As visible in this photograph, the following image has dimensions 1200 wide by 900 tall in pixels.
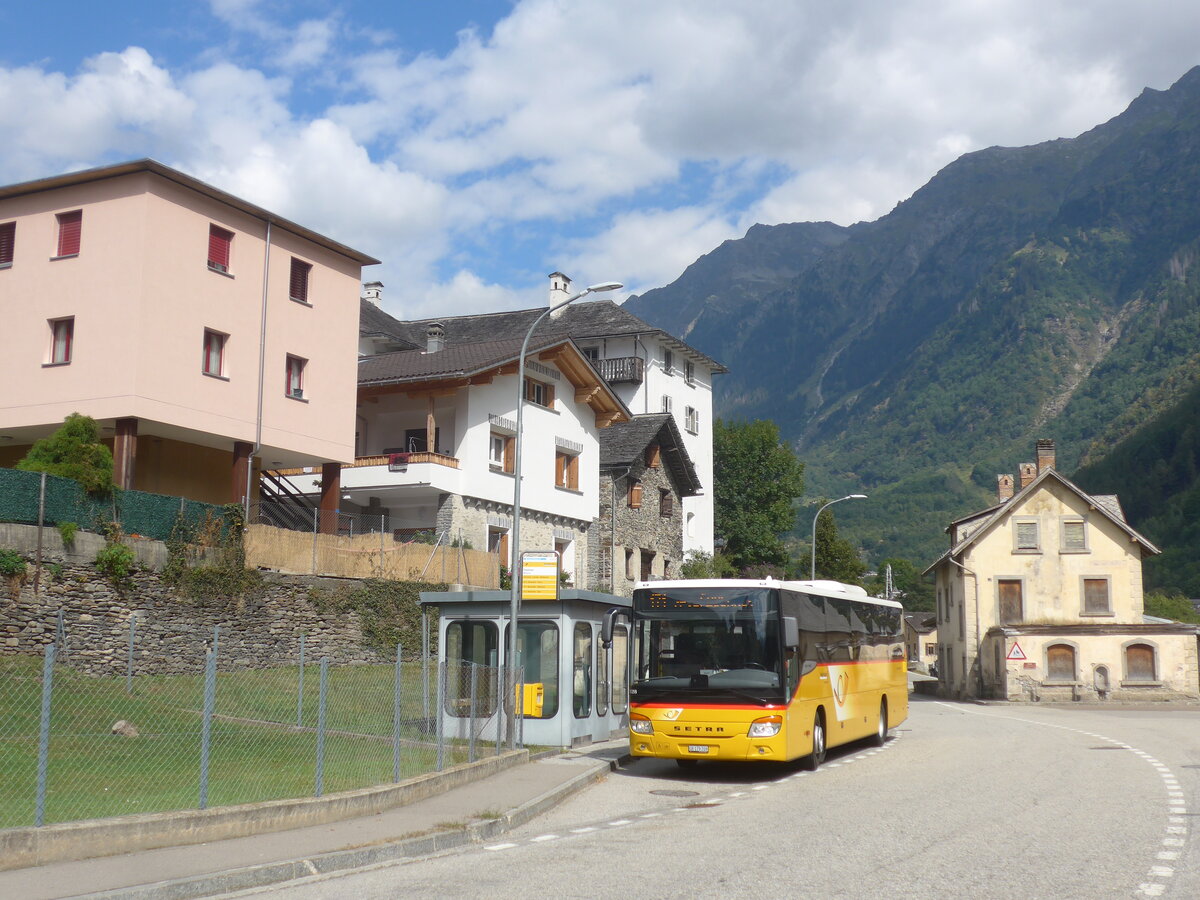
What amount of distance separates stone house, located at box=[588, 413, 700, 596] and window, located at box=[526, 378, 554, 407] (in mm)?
6195

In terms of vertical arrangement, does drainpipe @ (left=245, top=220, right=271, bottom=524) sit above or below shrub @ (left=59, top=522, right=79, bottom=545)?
above

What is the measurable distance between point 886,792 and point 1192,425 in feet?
392

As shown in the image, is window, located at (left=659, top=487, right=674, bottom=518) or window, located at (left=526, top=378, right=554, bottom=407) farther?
window, located at (left=659, top=487, right=674, bottom=518)

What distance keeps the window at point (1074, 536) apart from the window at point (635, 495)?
17.8 meters

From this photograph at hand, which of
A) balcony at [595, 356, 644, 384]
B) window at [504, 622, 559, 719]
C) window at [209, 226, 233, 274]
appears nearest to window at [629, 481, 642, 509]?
balcony at [595, 356, 644, 384]

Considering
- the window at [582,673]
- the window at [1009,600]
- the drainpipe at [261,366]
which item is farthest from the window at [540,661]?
the window at [1009,600]

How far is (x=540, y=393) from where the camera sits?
4653 cm

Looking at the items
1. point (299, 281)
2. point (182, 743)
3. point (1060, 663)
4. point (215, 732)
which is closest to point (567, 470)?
point (299, 281)

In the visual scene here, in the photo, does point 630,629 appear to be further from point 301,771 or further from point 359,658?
point 359,658

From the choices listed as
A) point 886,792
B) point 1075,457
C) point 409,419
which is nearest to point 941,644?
point 409,419

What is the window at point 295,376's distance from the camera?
35.7 meters

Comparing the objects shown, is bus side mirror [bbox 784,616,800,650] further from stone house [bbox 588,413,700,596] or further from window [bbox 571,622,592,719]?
stone house [bbox 588,413,700,596]

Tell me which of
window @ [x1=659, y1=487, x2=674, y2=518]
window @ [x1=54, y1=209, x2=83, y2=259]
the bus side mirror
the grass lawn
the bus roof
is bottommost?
the grass lawn

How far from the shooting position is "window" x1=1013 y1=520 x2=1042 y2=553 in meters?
53.1
